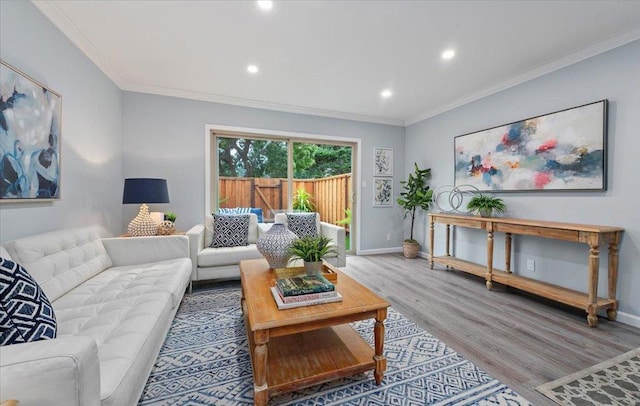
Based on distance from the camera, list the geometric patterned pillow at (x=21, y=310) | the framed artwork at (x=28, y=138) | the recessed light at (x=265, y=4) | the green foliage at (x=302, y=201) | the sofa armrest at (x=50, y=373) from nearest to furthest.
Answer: the sofa armrest at (x=50, y=373), the geometric patterned pillow at (x=21, y=310), the framed artwork at (x=28, y=138), the recessed light at (x=265, y=4), the green foliage at (x=302, y=201)

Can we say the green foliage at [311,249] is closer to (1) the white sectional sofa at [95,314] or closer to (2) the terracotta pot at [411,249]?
(1) the white sectional sofa at [95,314]

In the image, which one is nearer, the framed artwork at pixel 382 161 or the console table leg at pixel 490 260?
the console table leg at pixel 490 260

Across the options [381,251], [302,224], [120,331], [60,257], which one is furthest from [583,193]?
[60,257]

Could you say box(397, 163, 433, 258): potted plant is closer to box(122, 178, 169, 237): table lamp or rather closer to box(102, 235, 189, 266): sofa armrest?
box(102, 235, 189, 266): sofa armrest

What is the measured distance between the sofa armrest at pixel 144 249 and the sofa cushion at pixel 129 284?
85mm

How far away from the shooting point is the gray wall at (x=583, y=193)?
217 centimetres

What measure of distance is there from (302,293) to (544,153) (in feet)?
9.67

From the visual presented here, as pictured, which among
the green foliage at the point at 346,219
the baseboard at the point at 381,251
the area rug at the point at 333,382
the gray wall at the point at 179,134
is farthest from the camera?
the green foliage at the point at 346,219

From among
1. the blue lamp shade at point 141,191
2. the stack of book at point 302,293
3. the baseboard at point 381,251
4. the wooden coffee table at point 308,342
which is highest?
the blue lamp shade at point 141,191

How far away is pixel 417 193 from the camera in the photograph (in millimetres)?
4234

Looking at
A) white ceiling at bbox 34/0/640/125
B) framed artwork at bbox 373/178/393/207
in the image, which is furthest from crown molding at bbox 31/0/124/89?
framed artwork at bbox 373/178/393/207

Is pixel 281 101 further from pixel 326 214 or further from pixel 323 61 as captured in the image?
pixel 326 214

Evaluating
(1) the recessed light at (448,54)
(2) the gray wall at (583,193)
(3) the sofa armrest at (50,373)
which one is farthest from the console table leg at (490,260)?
(3) the sofa armrest at (50,373)

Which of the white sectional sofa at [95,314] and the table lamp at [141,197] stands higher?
the table lamp at [141,197]
